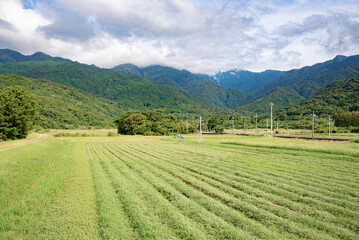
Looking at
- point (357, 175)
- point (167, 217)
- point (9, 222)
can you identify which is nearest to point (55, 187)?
point (9, 222)

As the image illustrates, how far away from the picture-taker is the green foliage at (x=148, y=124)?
92125mm

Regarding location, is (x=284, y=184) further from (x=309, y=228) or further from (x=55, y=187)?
(x=55, y=187)

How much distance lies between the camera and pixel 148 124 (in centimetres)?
9488

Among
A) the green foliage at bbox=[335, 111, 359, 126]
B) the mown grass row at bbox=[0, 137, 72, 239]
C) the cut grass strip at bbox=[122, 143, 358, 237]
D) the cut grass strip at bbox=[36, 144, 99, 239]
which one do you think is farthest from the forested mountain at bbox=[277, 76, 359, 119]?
the mown grass row at bbox=[0, 137, 72, 239]

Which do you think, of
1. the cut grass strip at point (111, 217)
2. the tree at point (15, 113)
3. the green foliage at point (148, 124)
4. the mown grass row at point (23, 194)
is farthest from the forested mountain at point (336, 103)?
the mown grass row at point (23, 194)

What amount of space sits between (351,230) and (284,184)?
5043 mm

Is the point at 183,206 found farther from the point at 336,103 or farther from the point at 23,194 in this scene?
the point at 336,103

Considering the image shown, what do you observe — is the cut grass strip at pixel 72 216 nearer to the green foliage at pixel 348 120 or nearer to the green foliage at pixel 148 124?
the green foliage at pixel 148 124

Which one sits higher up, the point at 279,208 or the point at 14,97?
the point at 14,97

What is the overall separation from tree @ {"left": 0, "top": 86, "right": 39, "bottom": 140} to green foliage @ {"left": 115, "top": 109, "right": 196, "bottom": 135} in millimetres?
48145

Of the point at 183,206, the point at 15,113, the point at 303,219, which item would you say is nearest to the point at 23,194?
the point at 183,206

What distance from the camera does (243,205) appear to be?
8.84m

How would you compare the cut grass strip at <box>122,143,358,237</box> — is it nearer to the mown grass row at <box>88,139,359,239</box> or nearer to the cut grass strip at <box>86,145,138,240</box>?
the mown grass row at <box>88,139,359,239</box>

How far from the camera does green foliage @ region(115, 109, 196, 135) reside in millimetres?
92125
